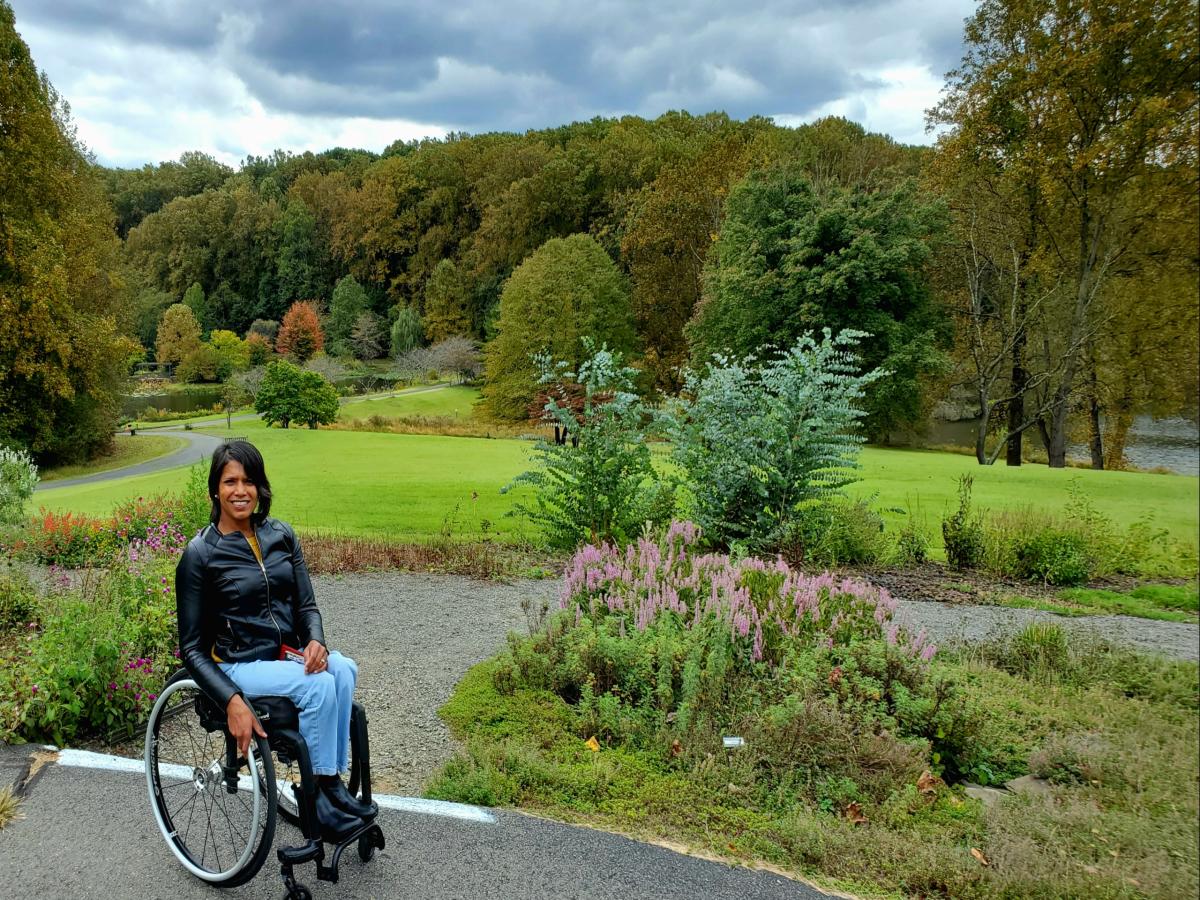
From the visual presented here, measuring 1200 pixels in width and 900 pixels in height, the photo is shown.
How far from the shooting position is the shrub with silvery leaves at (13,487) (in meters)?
8.59

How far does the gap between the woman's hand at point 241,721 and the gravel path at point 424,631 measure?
4.14ft

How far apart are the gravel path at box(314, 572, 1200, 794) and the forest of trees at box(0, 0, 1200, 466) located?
4.35 ft

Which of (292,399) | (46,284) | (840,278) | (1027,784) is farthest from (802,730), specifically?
(292,399)

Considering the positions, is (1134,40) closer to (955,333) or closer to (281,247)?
(955,333)

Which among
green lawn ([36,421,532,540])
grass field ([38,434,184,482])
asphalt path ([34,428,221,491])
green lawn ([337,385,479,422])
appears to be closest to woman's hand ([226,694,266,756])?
green lawn ([36,421,532,540])

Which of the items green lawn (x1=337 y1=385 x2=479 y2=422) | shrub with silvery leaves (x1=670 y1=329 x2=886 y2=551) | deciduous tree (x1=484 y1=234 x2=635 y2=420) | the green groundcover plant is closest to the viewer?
the green groundcover plant

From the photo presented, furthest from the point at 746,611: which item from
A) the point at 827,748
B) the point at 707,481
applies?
the point at 707,481

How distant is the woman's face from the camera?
117 inches

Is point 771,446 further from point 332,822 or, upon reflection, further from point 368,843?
point 332,822

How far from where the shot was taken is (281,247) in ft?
245

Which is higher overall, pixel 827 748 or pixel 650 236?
pixel 650 236

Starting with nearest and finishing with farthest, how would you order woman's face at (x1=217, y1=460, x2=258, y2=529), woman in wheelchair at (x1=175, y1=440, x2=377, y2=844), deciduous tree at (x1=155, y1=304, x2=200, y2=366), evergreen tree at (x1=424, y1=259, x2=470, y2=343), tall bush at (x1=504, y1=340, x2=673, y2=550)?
1. woman in wheelchair at (x1=175, y1=440, x2=377, y2=844)
2. woman's face at (x1=217, y1=460, x2=258, y2=529)
3. tall bush at (x1=504, y1=340, x2=673, y2=550)
4. deciduous tree at (x1=155, y1=304, x2=200, y2=366)
5. evergreen tree at (x1=424, y1=259, x2=470, y2=343)

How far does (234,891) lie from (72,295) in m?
26.3

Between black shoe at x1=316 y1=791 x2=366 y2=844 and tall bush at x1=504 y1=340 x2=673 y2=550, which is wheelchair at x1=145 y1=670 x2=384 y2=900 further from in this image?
tall bush at x1=504 y1=340 x2=673 y2=550
